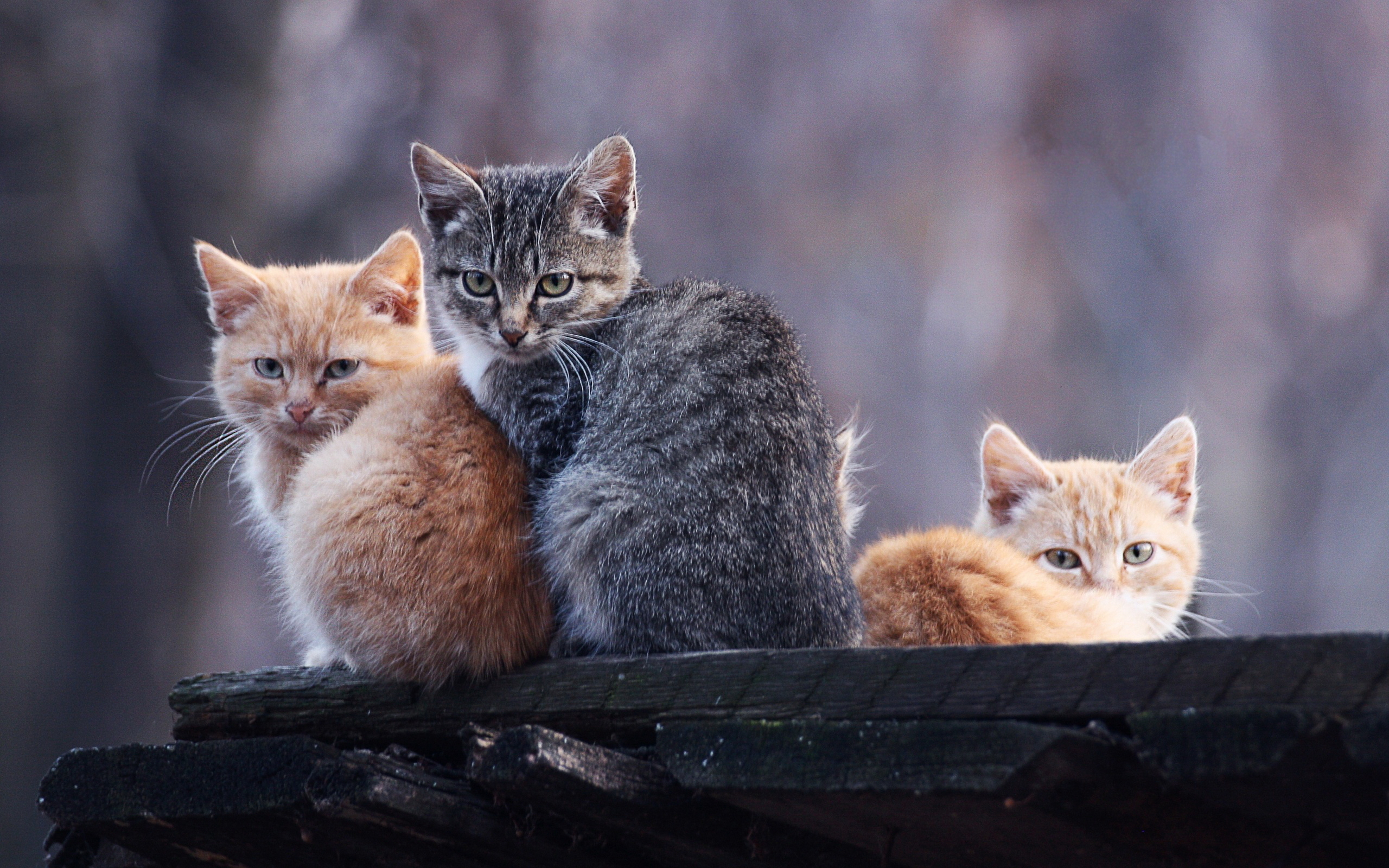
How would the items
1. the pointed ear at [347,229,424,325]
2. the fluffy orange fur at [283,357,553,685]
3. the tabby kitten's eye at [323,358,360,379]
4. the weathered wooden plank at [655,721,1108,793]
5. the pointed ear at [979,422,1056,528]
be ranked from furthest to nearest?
1. the pointed ear at [979,422,1056,528]
2. the pointed ear at [347,229,424,325]
3. the tabby kitten's eye at [323,358,360,379]
4. the fluffy orange fur at [283,357,553,685]
5. the weathered wooden plank at [655,721,1108,793]

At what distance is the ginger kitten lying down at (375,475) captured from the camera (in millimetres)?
2006

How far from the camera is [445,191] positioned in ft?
8.48

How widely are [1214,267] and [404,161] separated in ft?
14.8

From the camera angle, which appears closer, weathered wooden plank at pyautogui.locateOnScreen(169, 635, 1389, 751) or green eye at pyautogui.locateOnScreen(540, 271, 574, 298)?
weathered wooden plank at pyautogui.locateOnScreen(169, 635, 1389, 751)

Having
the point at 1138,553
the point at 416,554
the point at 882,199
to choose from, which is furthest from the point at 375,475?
the point at 882,199

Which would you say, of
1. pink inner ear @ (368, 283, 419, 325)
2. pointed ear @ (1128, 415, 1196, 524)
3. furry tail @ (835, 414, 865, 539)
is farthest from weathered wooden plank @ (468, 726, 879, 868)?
pointed ear @ (1128, 415, 1196, 524)

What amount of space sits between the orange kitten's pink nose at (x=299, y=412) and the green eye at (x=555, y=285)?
1.74 ft

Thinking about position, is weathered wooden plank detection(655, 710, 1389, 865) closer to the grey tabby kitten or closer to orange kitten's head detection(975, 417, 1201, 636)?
the grey tabby kitten

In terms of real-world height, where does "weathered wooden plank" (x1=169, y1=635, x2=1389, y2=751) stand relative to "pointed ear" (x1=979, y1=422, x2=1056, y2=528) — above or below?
below

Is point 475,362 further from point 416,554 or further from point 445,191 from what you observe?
point 416,554

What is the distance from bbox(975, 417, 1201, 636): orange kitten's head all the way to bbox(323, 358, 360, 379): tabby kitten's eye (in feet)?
5.58

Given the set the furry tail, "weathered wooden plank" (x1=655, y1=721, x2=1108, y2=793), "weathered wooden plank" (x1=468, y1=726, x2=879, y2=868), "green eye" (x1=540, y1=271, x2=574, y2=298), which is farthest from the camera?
the furry tail

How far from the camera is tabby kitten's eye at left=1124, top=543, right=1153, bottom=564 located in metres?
3.29

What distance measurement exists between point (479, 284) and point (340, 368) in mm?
350
